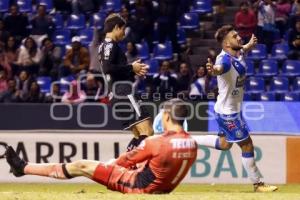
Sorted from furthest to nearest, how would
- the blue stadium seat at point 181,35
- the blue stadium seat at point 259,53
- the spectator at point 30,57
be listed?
the blue stadium seat at point 181,35
the spectator at point 30,57
the blue stadium seat at point 259,53

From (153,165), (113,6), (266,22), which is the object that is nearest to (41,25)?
(113,6)

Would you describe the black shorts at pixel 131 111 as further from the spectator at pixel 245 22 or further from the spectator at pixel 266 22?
the spectator at pixel 266 22

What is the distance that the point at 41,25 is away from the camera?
21500 millimetres

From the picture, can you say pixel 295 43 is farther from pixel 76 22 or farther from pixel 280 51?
pixel 76 22

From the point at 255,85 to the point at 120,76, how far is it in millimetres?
7005

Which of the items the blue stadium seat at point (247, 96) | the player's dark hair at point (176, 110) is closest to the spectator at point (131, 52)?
the blue stadium seat at point (247, 96)

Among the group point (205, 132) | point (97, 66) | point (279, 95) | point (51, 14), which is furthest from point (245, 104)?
point (51, 14)

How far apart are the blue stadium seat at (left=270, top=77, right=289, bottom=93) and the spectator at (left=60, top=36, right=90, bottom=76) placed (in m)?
3.61

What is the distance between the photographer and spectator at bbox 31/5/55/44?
21.4m

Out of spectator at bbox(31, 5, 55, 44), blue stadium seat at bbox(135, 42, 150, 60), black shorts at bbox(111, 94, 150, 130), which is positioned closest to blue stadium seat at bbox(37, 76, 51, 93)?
spectator at bbox(31, 5, 55, 44)

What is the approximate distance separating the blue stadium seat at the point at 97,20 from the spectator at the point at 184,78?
2.86 meters

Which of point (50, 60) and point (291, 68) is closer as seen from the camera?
point (291, 68)

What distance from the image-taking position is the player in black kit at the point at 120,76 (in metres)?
12.7

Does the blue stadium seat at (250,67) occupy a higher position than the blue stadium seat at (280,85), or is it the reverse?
the blue stadium seat at (250,67)
